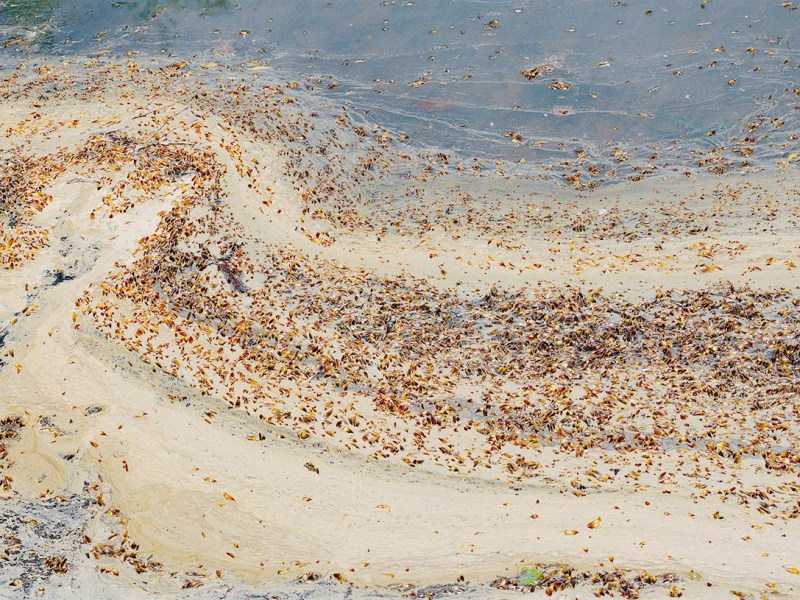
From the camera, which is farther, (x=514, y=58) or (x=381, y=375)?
(x=514, y=58)

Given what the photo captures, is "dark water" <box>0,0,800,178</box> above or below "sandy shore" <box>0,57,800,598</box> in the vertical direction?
above

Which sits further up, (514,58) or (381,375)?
(514,58)

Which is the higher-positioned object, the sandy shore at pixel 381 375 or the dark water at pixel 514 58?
the dark water at pixel 514 58

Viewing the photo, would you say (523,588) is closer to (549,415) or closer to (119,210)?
(549,415)

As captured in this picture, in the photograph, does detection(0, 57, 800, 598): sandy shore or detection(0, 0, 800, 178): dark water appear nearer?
detection(0, 57, 800, 598): sandy shore

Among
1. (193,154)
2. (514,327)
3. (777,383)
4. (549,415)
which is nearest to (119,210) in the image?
(193,154)
